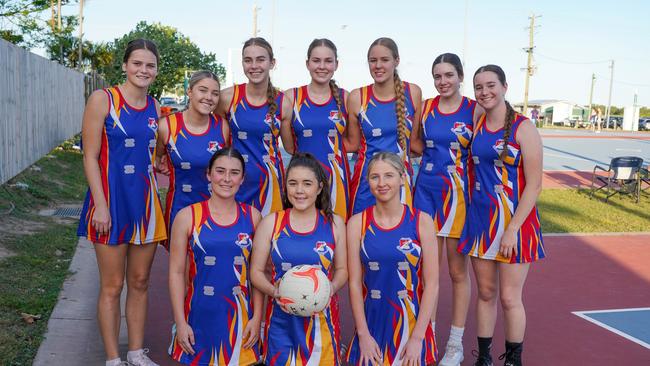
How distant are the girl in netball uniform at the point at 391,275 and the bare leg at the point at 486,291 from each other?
2.51ft

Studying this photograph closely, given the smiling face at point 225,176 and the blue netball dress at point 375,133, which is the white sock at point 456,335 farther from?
the smiling face at point 225,176

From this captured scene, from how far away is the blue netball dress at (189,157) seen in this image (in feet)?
13.3

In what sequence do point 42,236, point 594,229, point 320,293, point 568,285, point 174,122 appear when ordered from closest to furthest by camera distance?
1. point 320,293
2. point 174,122
3. point 568,285
4. point 42,236
5. point 594,229

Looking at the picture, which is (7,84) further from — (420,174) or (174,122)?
(420,174)

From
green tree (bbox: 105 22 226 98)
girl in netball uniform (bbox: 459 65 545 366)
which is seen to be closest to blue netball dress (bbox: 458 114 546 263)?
girl in netball uniform (bbox: 459 65 545 366)

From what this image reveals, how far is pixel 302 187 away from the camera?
3.54m

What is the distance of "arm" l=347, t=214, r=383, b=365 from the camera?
11.3 feet

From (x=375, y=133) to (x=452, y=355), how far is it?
65.1 inches

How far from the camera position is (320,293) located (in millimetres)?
3305

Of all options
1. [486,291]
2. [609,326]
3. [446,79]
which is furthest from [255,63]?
[609,326]

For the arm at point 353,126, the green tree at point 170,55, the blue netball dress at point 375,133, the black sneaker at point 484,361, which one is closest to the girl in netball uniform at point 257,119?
the arm at point 353,126

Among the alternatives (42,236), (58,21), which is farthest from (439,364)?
(58,21)

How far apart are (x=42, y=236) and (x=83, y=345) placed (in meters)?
3.61

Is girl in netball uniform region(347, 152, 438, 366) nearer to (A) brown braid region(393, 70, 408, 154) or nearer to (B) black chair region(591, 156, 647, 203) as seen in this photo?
(A) brown braid region(393, 70, 408, 154)
